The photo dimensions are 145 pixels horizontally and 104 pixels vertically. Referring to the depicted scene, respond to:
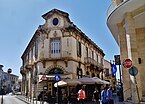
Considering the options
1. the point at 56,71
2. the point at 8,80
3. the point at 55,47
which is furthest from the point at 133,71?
the point at 8,80

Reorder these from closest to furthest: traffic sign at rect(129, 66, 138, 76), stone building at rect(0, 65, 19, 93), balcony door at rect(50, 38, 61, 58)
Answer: traffic sign at rect(129, 66, 138, 76) < balcony door at rect(50, 38, 61, 58) < stone building at rect(0, 65, 19, 93)

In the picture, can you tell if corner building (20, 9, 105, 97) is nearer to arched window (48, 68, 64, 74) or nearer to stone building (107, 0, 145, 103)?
arched window (48, 68, 64, 74)

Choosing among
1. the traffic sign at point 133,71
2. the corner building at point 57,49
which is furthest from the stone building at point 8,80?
the traffic sign at point 133,71

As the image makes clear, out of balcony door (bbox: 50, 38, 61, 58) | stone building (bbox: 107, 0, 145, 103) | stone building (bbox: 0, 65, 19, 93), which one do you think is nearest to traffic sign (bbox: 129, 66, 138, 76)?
stone building (bbox: 107, 0, 145, 103)

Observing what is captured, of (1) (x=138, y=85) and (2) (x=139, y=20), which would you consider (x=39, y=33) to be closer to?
(2) (x=139, y=20)

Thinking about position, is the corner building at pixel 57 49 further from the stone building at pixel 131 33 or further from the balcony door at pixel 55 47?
the stone building at pixel 131 33

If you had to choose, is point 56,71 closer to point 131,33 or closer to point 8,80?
point 131,33

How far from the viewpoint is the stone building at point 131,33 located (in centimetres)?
1104

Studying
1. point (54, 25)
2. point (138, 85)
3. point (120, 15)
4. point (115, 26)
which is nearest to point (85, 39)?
point (54, 25)

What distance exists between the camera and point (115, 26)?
14570 millimetres

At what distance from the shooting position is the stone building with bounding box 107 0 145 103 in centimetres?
1104

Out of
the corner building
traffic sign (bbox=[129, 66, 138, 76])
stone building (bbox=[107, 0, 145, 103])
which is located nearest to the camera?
traffic sign (bbox=[129, 66, 138, 76])

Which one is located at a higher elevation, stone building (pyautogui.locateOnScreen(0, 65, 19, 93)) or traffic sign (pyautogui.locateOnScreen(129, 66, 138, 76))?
traffic sign (pyautogui.locateOnScreen(129, 66, 138, 76))

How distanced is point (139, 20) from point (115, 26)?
200cm
